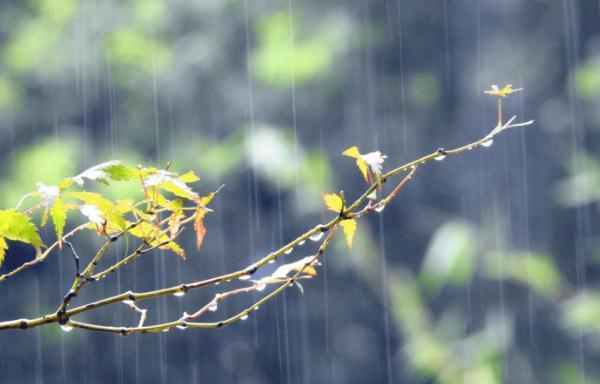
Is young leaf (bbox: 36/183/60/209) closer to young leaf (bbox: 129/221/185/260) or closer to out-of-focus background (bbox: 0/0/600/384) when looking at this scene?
young leaf (bbox: 129/221/185/260)

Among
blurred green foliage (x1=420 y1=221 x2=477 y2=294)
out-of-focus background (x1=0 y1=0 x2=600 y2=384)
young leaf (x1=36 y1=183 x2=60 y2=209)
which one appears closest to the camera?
young leaf (x1=36 y1=183 x2=60 y2=209)

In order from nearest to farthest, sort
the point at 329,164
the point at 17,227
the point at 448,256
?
the point at 17,227, the point at 448,256, the point at 329,164

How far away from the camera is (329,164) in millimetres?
3055

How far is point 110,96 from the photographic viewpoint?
338 centimetres

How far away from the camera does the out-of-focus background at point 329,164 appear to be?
117 inches

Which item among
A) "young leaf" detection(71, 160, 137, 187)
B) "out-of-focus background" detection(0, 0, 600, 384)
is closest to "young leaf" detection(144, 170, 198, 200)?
"young leaf" detection(71, 160, 137, 187)

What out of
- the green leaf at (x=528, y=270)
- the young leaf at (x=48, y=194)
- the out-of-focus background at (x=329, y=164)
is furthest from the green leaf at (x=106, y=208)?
the green leaf at (x=528, y=270)

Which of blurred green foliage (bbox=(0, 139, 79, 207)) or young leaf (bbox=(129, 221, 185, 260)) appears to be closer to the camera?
young leaf (bbox=(129, 221, 185, 260))

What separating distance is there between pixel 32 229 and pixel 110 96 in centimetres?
293

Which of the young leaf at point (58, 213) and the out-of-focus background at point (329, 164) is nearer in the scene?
the young leaf at point (58, 213)

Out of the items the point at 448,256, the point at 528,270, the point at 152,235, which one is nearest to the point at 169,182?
the point at 152,235

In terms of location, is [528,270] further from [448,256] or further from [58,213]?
[58,213]

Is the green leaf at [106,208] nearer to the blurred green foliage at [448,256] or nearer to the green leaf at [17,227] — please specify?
the green leaf at [17,227]

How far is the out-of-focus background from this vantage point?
2.98m
